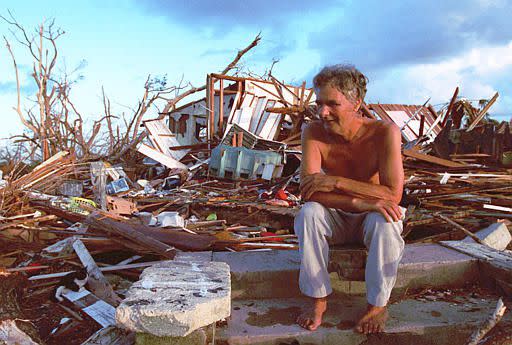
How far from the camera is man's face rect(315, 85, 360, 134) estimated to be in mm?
3102

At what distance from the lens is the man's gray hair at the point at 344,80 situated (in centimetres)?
310

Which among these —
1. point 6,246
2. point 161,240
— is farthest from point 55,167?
point 161,240

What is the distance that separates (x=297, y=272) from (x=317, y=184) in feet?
2.62

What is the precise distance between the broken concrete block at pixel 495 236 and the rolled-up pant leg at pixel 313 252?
3.57m

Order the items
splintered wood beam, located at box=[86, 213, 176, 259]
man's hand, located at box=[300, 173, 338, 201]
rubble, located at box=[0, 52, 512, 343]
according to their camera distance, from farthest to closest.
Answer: splintered wood beam, located at box=[86, 213, 176, 259] < rubble, located at box=[0, 52, 512, 343] < man's hand, located at box=[300, 173, 338, 201]

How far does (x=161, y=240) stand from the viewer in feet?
16.3

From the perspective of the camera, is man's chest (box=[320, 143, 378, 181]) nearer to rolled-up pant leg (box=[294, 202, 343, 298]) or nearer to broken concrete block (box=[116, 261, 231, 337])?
rolled-up pant leg (box=[294, 202, 343, 298])

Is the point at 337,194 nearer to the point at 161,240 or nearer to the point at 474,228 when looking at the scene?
the point at 161,240

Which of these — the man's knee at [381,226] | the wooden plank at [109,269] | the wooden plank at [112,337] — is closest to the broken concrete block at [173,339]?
the wooden plank at [112,337]

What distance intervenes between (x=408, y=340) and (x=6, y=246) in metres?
5.15

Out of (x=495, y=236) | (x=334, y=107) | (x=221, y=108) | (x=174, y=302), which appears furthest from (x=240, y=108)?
(x=174, y=302)

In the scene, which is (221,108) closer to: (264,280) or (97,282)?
(97,282)

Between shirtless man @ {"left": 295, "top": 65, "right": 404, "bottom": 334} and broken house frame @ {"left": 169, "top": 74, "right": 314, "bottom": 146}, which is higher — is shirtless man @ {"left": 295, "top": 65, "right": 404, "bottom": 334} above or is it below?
below

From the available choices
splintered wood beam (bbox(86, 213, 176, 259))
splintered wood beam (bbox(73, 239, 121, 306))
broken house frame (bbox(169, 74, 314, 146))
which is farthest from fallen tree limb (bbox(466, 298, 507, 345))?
broken house frame (bbox(169, 74, 314, 146))
